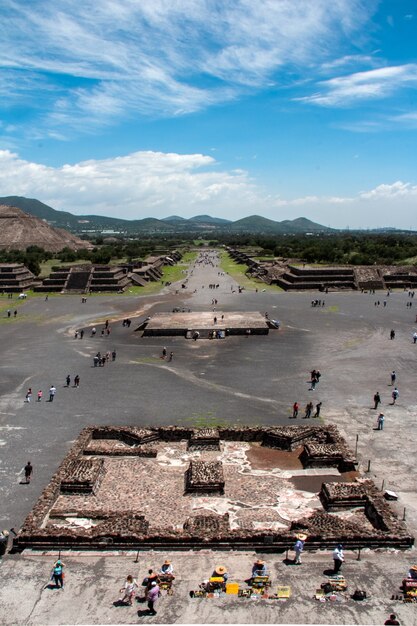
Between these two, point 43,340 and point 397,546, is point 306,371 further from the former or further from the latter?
point 43,340

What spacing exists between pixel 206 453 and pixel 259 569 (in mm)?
7746

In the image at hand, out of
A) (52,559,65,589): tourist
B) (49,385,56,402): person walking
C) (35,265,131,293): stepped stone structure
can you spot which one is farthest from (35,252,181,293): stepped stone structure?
(52,559,65,589): tourist

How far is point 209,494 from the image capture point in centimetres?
1636

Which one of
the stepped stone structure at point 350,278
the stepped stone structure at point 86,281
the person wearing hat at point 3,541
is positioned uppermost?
the stepped stone structure at point 350,278

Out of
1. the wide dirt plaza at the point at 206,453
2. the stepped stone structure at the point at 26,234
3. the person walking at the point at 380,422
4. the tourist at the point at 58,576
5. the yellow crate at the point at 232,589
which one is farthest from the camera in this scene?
the stepped stone structure at the point at 26,234

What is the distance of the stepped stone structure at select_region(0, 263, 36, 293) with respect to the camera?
68.8m

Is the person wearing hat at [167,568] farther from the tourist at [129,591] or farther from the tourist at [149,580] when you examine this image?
the tourist at [129,591]

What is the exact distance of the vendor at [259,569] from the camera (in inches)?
465

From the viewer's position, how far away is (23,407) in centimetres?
2423

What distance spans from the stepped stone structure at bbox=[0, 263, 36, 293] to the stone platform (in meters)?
30.5

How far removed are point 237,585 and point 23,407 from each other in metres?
15.9

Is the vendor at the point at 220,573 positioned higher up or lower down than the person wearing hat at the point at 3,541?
higher up

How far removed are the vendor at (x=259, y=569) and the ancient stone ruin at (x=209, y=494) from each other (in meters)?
1.21

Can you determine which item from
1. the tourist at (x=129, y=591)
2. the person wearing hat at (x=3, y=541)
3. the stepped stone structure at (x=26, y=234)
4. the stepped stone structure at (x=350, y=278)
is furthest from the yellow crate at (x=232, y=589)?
the stepped stone structure at (x=26, y=234)
